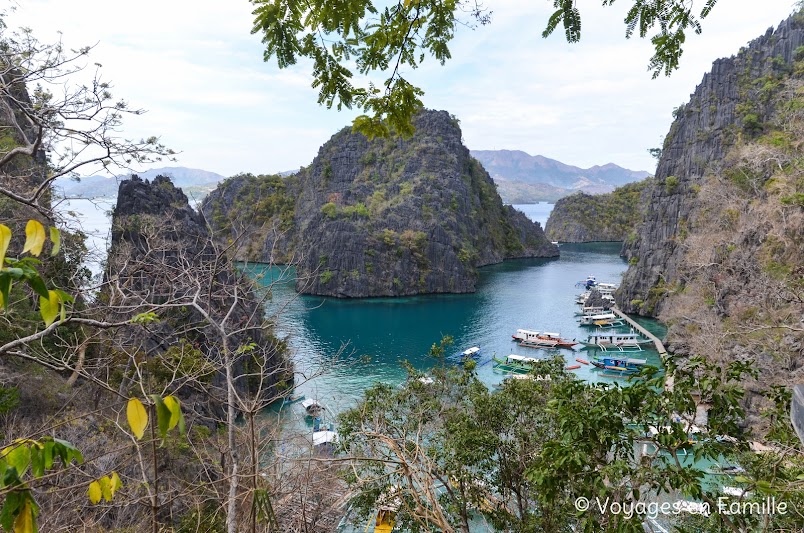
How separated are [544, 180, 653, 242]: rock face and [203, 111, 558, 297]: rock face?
19.9m

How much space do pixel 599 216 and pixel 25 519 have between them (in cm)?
10394

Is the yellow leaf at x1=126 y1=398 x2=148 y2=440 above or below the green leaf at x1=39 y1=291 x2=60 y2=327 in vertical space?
below

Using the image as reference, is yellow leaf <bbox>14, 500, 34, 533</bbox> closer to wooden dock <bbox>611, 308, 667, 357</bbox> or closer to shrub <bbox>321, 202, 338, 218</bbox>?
wooden dock <bbox>611, 308, 667, 357</bbox>

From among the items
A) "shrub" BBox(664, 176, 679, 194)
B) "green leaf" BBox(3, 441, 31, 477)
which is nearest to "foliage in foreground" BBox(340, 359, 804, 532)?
"green leaf" BBox(3, 441, 31, 477)

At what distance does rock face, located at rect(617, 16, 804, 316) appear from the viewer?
35.2 meters

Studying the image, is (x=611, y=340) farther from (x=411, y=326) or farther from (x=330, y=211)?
(x=330, y=211)

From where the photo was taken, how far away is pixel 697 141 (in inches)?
1543

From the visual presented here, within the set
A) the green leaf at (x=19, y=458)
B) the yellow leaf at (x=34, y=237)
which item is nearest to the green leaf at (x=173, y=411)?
the green leaf at (x=19, y=458)

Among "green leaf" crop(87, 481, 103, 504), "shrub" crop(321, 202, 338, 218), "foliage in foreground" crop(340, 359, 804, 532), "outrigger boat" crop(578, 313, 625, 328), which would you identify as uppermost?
"shrub" crop(321, 202, 338, 218)

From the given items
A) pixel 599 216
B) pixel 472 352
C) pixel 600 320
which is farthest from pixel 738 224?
pixel 599 216

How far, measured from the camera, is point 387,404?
30.4 ft

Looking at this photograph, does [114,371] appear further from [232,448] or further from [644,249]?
[644,249]

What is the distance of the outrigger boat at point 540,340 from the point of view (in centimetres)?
3161

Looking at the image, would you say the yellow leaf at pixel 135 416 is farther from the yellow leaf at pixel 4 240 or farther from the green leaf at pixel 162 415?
the yellow leaf at pixel 4 240
